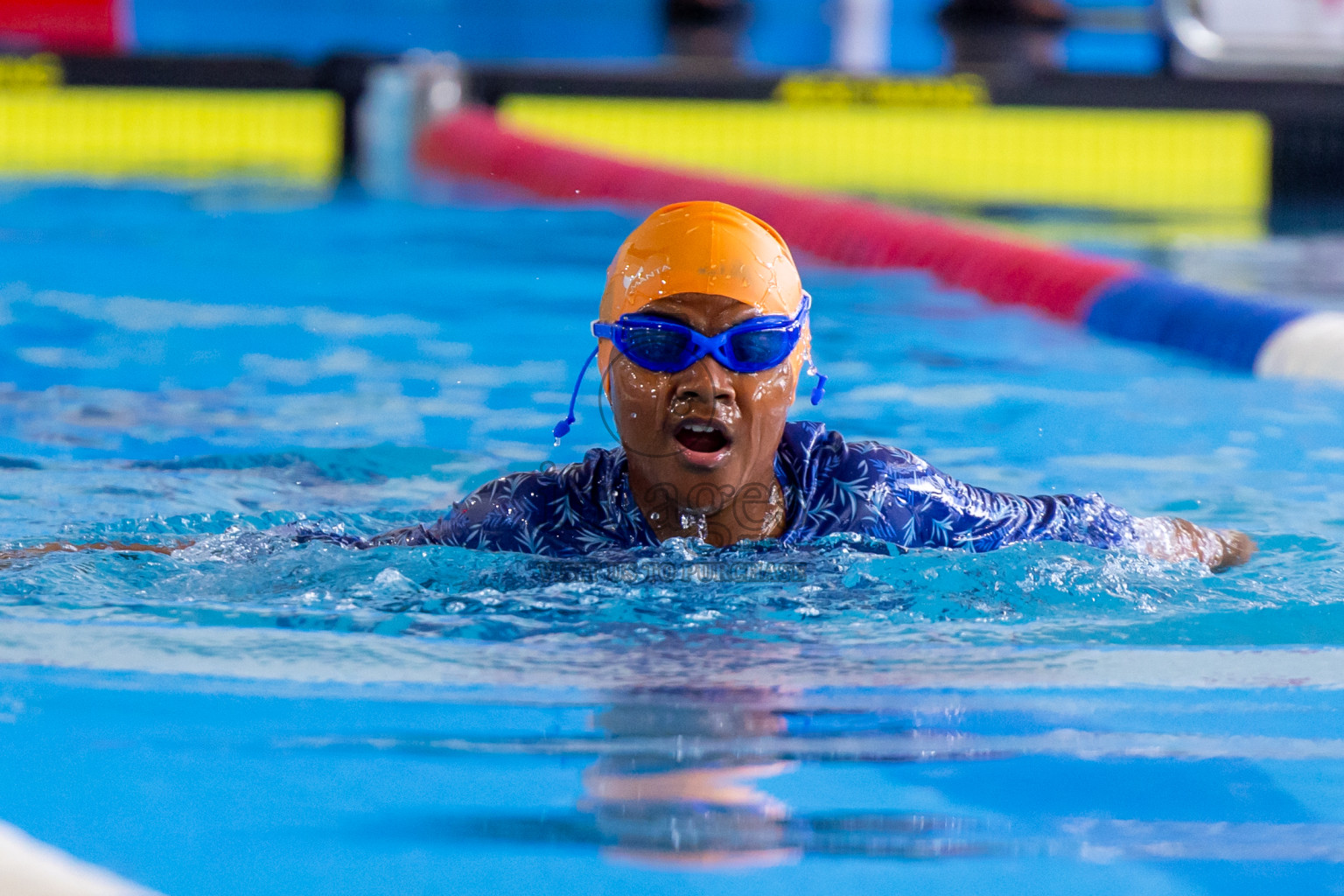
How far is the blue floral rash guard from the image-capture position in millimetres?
2867

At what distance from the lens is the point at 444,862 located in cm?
180

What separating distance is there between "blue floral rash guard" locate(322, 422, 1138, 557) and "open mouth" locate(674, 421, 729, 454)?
18cm

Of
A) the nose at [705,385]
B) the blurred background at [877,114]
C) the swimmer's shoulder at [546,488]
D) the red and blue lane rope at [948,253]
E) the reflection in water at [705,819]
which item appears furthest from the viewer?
the blurred background at [877,114]

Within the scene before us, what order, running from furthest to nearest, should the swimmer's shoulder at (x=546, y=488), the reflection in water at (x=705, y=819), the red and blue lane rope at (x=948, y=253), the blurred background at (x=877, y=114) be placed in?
the blurred background at (x=877, y=114), the red and blue lane rope at (x=948, y=253), the swimmer's shoulder at (x=546, y=488), the reflection in water at (x=705, y=819)

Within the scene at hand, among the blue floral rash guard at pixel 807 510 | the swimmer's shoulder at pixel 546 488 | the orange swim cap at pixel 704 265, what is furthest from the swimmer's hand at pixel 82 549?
the orange swim cap at pixel 704 265

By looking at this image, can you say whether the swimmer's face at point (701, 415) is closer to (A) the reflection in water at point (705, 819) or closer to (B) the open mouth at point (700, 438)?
(B) the open mouth at point (700, 438)

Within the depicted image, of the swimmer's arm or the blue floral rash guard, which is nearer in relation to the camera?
the blue floral rash guard

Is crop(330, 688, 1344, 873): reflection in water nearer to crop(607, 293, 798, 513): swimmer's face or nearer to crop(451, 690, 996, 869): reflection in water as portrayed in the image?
crop(451, 690, 996, 869): reflection in water

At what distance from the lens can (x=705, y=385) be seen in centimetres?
→ 265

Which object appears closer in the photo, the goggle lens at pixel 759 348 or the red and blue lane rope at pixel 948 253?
the goggle lens at pixel 759 348

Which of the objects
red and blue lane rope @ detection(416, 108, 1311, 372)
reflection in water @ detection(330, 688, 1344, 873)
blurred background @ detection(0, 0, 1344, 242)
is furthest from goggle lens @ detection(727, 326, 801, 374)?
blurred background @ detection(0, 0, 1344, 242)

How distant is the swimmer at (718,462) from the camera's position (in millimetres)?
2701

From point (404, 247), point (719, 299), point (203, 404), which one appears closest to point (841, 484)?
point (719, 299)

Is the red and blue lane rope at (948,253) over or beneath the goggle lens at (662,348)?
beneath
